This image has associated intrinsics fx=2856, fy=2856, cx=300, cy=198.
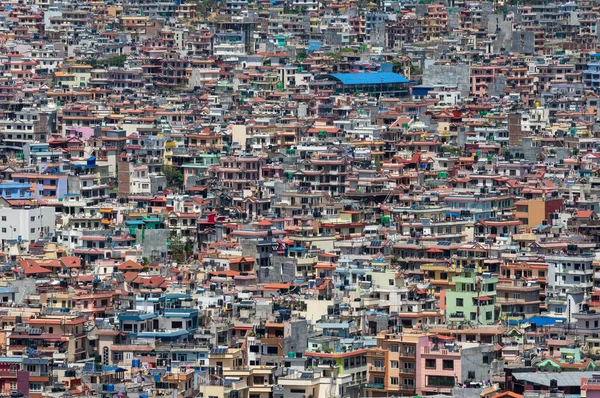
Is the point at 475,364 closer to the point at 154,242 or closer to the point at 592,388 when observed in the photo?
the point at 592,388

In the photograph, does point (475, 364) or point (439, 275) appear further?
point (439, 275)

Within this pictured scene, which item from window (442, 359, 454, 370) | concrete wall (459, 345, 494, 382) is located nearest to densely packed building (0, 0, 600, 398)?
concrete wall (459, 345, 494, 382)

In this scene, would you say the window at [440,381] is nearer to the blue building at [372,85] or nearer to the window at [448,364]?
the window at [448,364]

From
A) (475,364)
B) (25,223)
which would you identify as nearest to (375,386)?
(475,364)

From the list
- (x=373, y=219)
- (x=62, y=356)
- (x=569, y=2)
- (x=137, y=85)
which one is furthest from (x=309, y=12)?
(x=62, y=356)

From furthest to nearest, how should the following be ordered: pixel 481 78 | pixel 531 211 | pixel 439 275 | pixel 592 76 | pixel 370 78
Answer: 1. pixel 592 76
2. pixel 481 78
3. pixel 370 78
4. pixel 531 211
5. pixel 439 275

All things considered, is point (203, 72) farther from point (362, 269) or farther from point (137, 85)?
point (362, 269)
